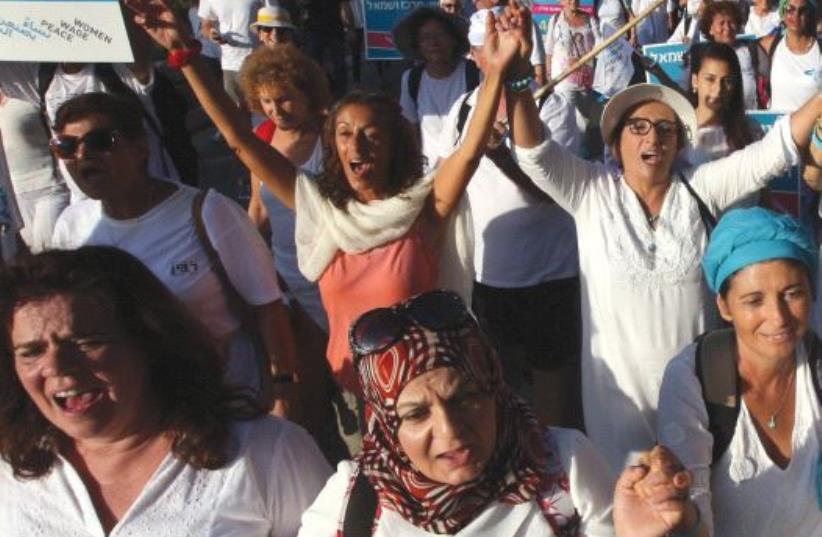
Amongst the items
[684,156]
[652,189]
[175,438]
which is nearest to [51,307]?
[175,438]

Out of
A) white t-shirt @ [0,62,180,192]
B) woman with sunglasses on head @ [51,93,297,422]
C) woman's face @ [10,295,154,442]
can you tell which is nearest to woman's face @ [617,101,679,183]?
woman with sunglasses on head @ [51,93,297,422]

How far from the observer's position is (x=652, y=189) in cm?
306

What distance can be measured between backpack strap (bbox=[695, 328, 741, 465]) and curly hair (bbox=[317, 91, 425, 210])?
1.12m

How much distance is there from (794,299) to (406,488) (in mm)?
1010

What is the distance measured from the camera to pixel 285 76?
4066 millimetres

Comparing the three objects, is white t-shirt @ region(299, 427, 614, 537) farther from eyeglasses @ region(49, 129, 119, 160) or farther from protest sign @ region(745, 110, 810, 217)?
protest sign @ region(745, 110, 810, 217)

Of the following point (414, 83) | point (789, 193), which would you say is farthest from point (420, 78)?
point (789, 193)

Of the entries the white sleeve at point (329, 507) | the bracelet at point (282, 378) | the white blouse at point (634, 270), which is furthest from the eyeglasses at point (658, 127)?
the white sleeve at point (329, 507)

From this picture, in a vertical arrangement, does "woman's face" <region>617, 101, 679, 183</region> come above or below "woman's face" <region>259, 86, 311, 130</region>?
below

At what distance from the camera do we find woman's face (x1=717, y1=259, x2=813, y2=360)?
7.35 feet

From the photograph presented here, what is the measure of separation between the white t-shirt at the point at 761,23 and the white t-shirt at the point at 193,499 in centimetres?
699

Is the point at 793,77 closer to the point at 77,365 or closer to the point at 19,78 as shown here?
the point at 19,78

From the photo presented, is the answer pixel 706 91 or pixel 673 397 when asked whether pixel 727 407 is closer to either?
pixel 673 397

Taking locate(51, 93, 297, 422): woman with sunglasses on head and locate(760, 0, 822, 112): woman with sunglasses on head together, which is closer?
locate(51, 93, 297, 422): woman with sunglasses on head
